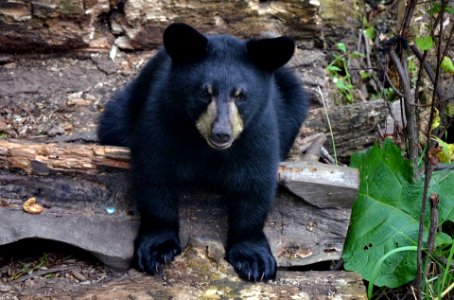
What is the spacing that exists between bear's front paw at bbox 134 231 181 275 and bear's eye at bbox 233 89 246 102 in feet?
3.09

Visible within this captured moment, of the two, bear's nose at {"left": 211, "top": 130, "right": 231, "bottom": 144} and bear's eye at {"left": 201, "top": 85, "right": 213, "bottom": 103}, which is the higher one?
bear's eye at {"left": 201, "top": 85, "right": 213, "bottom": 103}

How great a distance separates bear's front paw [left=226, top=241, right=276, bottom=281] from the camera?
4.24 metres

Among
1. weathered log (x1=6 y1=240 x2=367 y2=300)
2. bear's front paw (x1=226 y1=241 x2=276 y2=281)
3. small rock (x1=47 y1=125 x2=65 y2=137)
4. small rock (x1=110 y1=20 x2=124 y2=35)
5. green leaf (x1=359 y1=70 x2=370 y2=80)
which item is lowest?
weathered log (x1=6 y1=240 x2=367 y2=300)

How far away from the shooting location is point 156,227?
4430 mm

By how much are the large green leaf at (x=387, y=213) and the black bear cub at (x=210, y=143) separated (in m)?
0.63

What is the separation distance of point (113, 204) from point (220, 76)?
1.17 metres

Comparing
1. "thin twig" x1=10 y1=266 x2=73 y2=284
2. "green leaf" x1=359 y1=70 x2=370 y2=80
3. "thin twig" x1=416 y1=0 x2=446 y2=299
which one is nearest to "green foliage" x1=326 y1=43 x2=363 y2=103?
"green leaf" x1=359 y1=70 x2=370 y2=80

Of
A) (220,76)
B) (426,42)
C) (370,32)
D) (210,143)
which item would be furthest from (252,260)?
(370,32)

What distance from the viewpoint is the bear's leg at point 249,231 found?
14.2ft

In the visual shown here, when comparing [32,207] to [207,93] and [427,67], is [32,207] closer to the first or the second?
[207,93]

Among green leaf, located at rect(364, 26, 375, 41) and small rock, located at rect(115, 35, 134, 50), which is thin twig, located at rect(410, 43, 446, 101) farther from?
small rock, located at rect(115, 35, 134, 50)

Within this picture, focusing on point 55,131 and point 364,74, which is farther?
point 364,74

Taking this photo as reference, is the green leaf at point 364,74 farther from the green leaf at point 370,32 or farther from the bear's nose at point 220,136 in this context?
the bear's nose at point 220,136

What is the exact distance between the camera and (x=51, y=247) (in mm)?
4461
